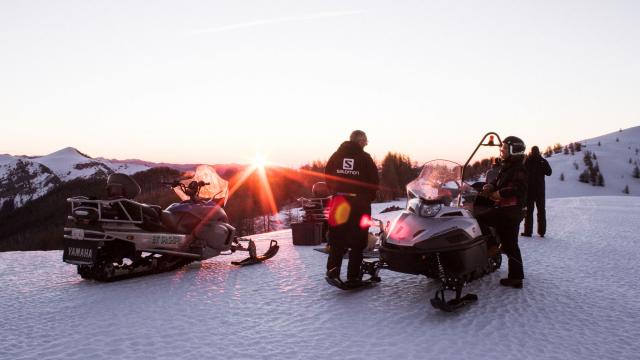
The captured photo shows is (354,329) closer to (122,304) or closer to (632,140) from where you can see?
(122,304)

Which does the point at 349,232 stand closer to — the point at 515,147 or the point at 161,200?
the point at 515,147

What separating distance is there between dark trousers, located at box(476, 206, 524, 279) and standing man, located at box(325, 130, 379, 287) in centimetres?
147

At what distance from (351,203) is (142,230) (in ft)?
9.55

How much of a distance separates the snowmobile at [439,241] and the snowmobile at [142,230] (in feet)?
9.72

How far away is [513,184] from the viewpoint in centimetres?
539

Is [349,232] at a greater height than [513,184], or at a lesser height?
lesser

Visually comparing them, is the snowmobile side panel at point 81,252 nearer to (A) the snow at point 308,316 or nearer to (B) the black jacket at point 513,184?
(A) the snow at point 308,316

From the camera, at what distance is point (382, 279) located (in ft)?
19.8

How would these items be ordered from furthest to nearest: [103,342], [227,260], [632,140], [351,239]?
[632,140] < [227,260] < [351,239] < [103,342]

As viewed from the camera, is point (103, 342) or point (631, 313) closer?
point (103, 342)

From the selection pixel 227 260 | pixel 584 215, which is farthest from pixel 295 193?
pixel 227 260

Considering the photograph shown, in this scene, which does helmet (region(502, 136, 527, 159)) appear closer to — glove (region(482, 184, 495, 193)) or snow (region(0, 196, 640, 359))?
glove (region(482, 184, 495, 193))

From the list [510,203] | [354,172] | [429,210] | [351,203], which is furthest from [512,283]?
[354,172]

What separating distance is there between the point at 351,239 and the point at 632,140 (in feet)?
189
